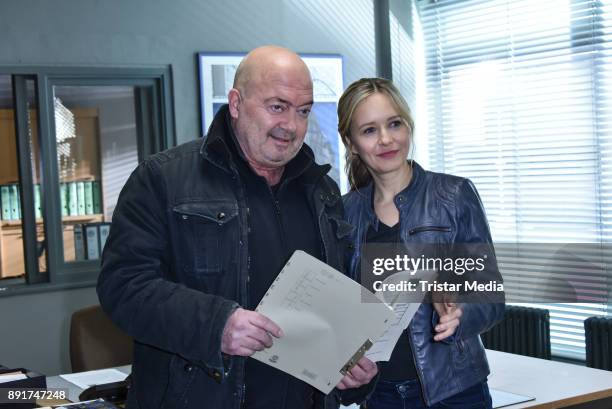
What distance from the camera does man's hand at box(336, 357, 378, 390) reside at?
197 cm

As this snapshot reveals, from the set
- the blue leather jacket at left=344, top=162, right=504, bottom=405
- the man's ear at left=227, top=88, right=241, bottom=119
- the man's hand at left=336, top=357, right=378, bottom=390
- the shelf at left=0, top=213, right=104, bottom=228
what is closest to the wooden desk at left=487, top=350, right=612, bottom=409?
the blue leather jacket at left=344, top=162, right=504, bottom=405

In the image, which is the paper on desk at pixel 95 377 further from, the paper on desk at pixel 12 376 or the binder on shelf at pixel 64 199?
the binder on shelf at pixel 64 199

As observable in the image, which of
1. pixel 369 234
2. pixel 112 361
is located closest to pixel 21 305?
pixel 112 361

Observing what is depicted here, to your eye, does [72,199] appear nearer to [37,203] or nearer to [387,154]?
[37,203]

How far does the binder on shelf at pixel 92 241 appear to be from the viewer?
5.02m

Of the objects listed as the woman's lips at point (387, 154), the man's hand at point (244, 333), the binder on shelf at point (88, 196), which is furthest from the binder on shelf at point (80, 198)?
the man's hand at point (244, 333)

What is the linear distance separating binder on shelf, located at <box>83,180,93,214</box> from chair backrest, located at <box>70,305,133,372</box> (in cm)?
189

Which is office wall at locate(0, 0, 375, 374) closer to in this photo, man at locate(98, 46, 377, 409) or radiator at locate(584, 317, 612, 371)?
radiator at locate(584, 317, 612, 371)

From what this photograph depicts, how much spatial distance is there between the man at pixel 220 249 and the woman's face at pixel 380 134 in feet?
1.22

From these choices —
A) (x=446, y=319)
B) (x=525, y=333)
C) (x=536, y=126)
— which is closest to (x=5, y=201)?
(x=525, y=333)

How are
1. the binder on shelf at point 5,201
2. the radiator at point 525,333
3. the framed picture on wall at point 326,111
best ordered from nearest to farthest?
the radiator at point 525,333, the binder on shelf at point 5,201, the framed picture on wall at point 326,111

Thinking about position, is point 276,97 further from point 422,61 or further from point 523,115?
point 422,61

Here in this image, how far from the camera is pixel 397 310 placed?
2037 mm

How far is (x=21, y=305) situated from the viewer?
15.4 ft
